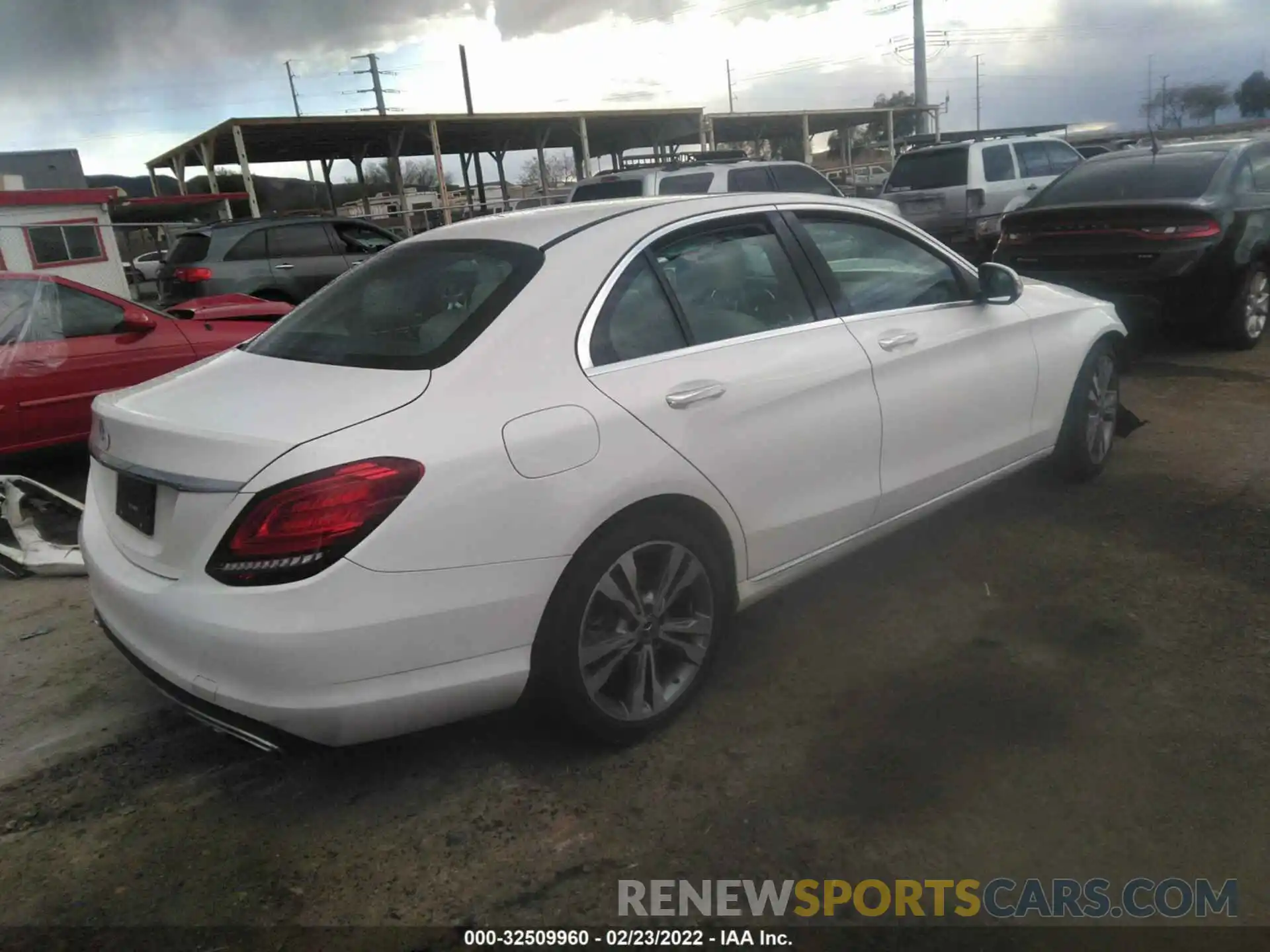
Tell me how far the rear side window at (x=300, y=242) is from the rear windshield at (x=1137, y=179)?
8372mm

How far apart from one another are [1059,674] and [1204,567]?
119 cm

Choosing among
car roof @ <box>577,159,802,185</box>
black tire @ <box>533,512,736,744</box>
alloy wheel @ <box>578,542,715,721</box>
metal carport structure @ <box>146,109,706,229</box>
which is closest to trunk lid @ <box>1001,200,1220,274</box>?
car roof @ <box>577,159,802,185</box>

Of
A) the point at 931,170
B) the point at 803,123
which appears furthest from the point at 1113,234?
the point at 803,123

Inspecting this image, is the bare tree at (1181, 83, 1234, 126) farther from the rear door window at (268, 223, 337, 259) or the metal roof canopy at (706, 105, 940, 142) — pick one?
the rear door window at (268, 223, 337, 259)

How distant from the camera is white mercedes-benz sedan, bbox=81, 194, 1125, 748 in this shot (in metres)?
2.38

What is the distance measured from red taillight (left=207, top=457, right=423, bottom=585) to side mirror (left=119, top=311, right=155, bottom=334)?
4.78 meters

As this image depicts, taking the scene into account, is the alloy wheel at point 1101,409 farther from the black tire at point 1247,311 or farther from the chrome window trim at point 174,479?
the chrome window trim at point 174,479

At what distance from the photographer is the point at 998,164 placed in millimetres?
13898

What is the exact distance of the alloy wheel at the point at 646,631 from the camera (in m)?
2.80

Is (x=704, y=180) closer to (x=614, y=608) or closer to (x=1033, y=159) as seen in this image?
(x=1033, y=159)

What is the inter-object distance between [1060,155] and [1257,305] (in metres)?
8.16

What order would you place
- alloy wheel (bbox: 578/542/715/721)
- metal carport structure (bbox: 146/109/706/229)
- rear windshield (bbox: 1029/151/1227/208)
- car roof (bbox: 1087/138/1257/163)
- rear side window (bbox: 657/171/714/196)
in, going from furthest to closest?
metal carport structure (bbox: 146/109/706/229)
rear side window (bbox: 657/171/714/196)
car roof (bbox: 1087/138/1257/163)
rear windshield (bbox: 1029/151/1227/208)
alloy wheel (bbox: 578/542/715/721)

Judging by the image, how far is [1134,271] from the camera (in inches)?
290

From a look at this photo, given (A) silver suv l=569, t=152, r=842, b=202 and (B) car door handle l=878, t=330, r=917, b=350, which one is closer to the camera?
(B) car door handle l=878, t=330, r=917, b=350
